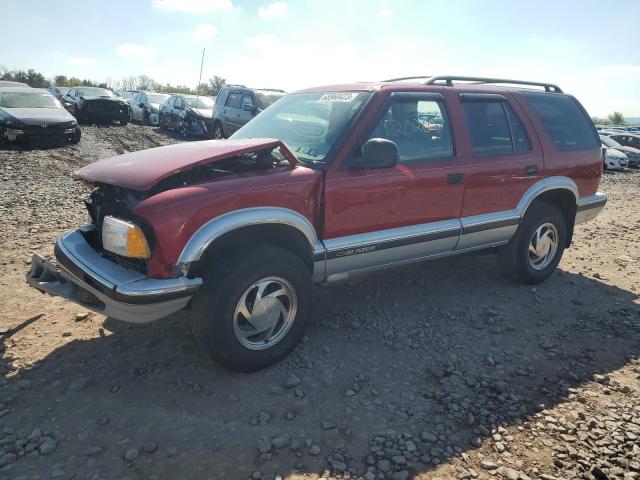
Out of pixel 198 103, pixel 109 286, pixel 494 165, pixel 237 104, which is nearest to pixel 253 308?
pixel 109 286

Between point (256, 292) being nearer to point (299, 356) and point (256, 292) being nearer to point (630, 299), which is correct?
point (299, 356)

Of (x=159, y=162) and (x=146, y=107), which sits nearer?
(x=159, y=162)

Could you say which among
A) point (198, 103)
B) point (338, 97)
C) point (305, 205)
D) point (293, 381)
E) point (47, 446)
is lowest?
point (47, 446)

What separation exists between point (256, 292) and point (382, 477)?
4.32 ft

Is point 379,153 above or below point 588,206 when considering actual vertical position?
above

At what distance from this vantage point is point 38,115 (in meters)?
11.7

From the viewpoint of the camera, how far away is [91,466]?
233 centimetres

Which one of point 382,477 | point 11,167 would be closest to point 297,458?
point 382,477

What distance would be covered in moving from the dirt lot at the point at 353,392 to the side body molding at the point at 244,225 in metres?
0.82

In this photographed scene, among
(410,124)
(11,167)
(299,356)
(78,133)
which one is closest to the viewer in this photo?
(299,356)

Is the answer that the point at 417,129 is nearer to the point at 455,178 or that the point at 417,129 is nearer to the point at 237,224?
the point at 455,178

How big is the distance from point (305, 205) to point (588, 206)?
3.50 metres

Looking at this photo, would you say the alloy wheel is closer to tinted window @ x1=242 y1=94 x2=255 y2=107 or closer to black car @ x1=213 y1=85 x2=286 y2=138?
black car @ x1=213 y1=85 x2=286 y2=138

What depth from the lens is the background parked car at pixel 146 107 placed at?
20.5 metres
